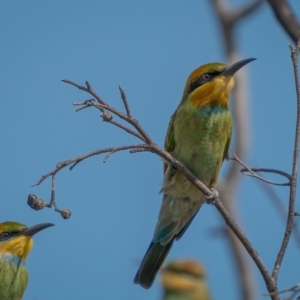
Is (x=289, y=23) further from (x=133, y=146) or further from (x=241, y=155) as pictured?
(x=241, y=155)

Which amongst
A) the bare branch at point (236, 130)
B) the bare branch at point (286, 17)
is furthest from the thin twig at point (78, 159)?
the bare branch at point (236, 130)

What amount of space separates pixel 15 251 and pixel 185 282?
1.78 m

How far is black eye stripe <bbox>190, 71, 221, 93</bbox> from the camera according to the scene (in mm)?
3791

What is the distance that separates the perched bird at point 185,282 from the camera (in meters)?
5.60

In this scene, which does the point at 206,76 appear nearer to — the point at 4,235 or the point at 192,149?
the point at 192,149

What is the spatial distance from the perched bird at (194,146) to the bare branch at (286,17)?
1.56 ft

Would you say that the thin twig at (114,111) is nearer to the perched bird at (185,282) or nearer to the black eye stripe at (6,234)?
the black eye stripe at (6,234)

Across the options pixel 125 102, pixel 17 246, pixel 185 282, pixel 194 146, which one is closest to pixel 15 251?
pixel 17 246

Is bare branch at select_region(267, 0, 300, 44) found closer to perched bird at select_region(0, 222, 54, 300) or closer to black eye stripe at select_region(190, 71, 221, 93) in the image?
black eye stripe at select_region(190, 71, 221, 93)

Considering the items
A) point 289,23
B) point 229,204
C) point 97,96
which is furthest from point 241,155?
point 97,96

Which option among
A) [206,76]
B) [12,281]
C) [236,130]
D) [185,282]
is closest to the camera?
[206,76]

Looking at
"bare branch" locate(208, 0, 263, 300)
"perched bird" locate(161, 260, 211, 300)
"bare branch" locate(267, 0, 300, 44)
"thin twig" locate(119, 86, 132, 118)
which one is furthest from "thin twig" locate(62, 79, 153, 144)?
"bare branch" locate(208, 0, 263, 300)

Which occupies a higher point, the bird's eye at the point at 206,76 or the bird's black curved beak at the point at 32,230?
the bird's eye at the point at 206,76

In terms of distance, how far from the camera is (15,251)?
4266 millimetres
